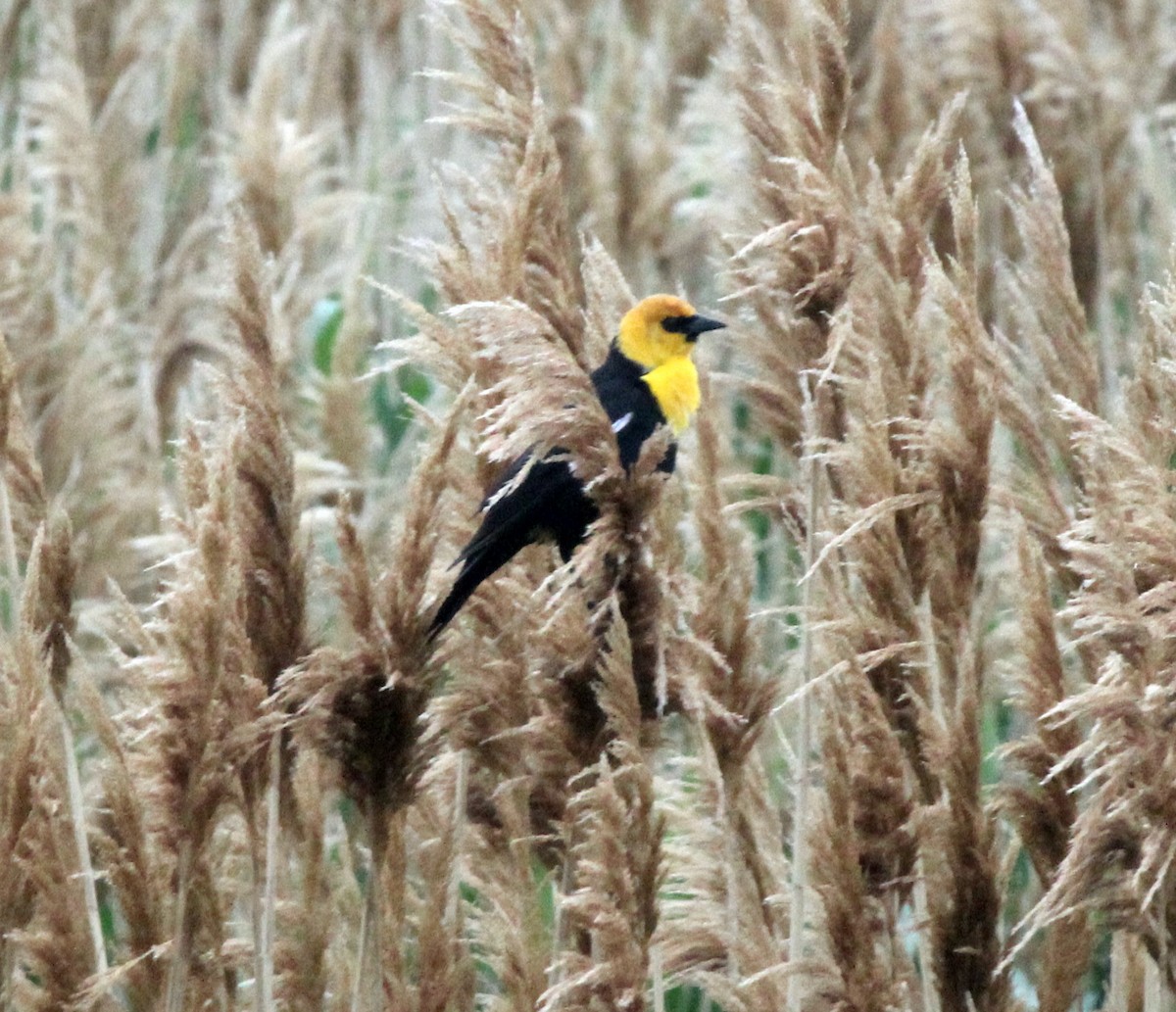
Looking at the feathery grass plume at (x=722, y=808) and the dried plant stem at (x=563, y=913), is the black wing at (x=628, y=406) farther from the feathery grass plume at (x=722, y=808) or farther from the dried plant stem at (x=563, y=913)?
the dried plant stem at (x=563, y=913)

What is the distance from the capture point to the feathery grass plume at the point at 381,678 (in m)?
1.88

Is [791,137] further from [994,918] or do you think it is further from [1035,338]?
[994,918]

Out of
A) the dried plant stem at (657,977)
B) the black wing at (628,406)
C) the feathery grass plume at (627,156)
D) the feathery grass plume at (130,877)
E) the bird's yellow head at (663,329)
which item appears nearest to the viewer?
the feathery grass plume at (130,877)

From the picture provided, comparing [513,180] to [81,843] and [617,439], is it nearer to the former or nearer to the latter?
[617,439]

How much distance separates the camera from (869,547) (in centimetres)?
198

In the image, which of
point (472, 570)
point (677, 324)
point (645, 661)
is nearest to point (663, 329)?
point (677, 324)

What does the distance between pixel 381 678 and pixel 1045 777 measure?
2.70ft

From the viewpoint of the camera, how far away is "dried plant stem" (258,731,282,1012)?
2010mm

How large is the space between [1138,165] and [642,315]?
2.48 metres

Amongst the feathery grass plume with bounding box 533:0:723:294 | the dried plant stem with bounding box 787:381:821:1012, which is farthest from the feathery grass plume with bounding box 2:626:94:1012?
the feathery grass plume with bounding box 533:0:723:294

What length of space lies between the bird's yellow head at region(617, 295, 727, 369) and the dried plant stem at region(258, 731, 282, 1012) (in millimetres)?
920

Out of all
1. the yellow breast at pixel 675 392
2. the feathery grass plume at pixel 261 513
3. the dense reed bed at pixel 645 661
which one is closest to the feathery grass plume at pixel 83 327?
the dense reed bed at pixel 645 661

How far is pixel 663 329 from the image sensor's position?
2.74 m

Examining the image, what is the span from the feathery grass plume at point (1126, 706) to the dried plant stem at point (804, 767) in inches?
13.0
